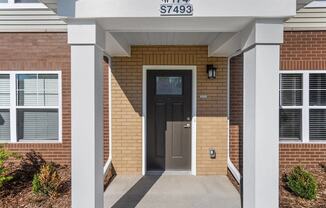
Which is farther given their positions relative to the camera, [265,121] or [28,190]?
[28,190]

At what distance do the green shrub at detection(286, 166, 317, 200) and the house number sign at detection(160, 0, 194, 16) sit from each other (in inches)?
135

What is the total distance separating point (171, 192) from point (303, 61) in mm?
3823

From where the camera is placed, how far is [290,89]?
590 cm

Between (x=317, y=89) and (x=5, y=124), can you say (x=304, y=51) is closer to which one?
(x=317, y=89)

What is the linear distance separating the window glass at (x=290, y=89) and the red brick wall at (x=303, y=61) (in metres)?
0.19

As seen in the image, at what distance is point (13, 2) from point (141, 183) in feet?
15.1

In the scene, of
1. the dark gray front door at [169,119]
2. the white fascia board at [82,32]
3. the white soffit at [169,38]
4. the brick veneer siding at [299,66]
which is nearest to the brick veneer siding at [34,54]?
the white soffit at [169,38]

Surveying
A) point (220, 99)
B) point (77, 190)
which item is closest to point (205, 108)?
point (220, 99)

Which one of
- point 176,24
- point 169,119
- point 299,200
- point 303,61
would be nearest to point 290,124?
point 303,61

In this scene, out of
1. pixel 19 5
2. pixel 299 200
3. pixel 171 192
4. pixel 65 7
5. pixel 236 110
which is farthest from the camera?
pixel 236 110

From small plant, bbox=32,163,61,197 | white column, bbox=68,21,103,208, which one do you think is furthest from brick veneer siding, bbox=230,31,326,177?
small plant, bbox=32,163,61,197

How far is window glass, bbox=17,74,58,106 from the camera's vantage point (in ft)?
20.0

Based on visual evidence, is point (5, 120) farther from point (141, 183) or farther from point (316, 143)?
point (316, 143)

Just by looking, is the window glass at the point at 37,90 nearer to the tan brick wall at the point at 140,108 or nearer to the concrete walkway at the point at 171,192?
the tan brick wall at the point at 140,108
